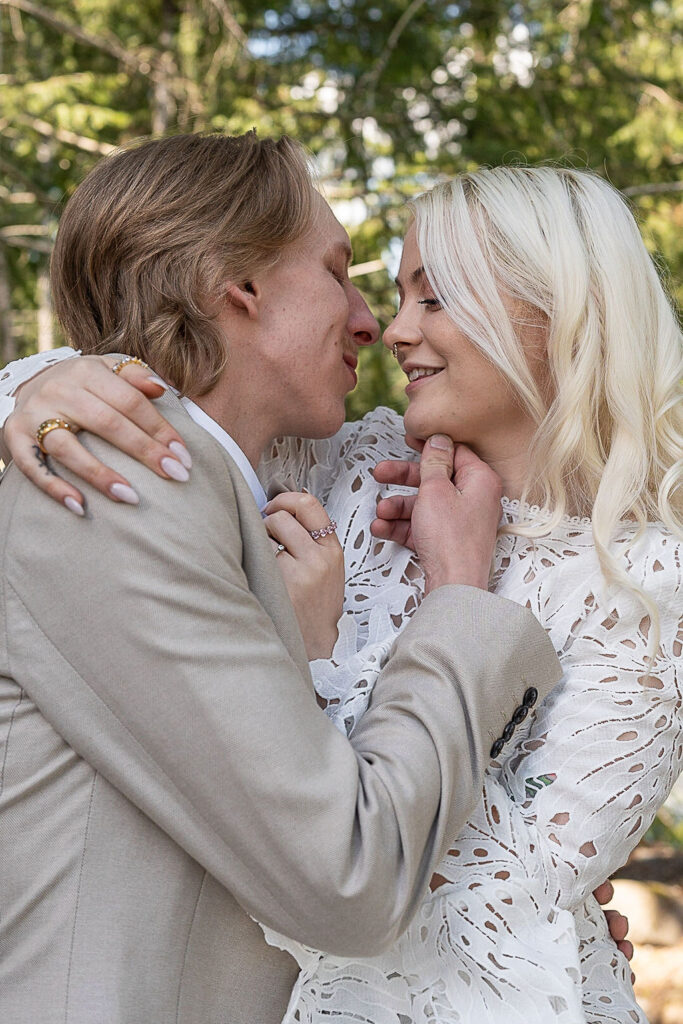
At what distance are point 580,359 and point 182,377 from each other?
889 mm

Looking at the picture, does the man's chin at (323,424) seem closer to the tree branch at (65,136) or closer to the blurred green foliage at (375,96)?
the blurred green foliage at (375,96)

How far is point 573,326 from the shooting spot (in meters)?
2.47

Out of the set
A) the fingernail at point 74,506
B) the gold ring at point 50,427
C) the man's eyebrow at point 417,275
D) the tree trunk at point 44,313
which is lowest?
the tree trunk at point 44,313

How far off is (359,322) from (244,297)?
1.27 ft

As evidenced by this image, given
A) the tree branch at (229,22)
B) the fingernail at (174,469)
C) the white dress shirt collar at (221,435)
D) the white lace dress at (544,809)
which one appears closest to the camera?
the fingernail at (174,469)

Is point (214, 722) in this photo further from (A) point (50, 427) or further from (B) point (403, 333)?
(B) point (403, 333)

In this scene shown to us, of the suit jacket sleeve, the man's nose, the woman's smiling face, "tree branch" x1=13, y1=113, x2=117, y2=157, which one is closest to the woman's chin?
the woman's smiling face

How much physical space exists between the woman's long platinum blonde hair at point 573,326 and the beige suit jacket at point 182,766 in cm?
74

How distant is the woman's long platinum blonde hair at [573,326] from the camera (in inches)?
97.2

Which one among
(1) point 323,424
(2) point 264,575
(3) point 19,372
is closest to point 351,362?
(1) point 323,424

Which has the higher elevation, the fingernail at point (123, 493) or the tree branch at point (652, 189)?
the fingernail at point (123, 493)

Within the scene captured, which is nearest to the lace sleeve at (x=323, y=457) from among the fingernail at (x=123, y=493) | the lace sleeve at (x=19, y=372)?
the lace sleeve at (x=19, y=372)

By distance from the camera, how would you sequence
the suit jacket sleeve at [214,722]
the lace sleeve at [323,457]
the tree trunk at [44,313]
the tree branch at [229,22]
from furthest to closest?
the tree trunk at [44,313] < the tree branch at [229,22] < the lace sleeve at [323,457] < the suit jacket sleeve at [214,722]

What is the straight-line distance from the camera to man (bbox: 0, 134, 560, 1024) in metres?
1.65
